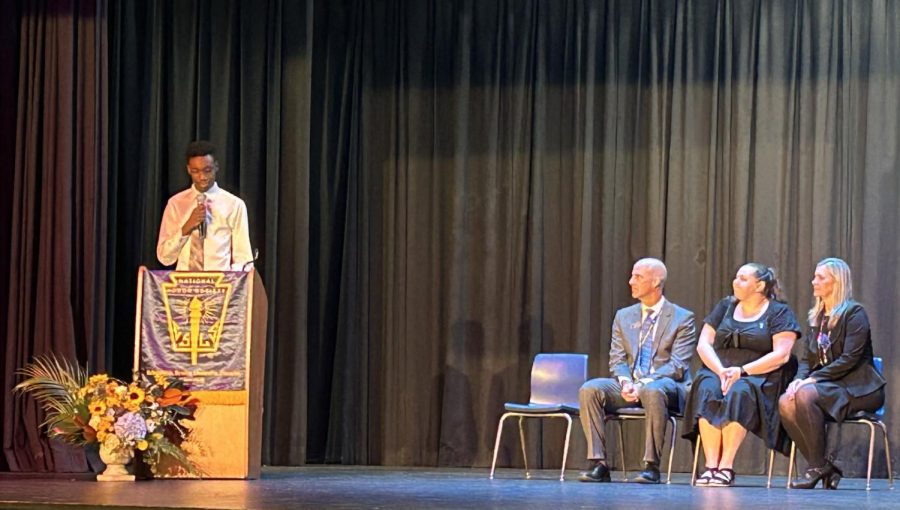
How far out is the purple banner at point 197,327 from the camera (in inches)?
253

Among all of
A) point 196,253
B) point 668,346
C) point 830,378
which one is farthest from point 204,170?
point 830,378

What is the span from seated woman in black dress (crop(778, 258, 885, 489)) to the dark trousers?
0.56 meters

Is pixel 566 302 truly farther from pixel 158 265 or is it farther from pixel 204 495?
pixel 204 495

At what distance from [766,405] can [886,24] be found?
255cm

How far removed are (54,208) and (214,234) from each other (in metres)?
1.32

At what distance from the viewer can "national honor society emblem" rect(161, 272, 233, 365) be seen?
644 cm

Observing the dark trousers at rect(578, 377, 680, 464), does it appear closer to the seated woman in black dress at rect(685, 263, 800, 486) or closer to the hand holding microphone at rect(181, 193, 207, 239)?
the seated woman in black dress at rect(685, 263, 800, 486)

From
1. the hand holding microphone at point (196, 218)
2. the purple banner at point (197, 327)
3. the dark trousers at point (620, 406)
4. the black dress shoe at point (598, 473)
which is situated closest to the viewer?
the purple banner at point (197, 327)

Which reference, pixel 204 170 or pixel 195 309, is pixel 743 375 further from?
pixel 204 170

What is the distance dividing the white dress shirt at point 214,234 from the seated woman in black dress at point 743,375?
2289mm

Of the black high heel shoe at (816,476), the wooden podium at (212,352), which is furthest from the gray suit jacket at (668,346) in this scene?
the wooden podium at (212,352)

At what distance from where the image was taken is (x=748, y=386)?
688cm

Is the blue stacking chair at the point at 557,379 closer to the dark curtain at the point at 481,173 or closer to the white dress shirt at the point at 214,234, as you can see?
the dark curtain at the point at 481,173

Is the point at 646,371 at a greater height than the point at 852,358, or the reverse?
the point at 852,358
